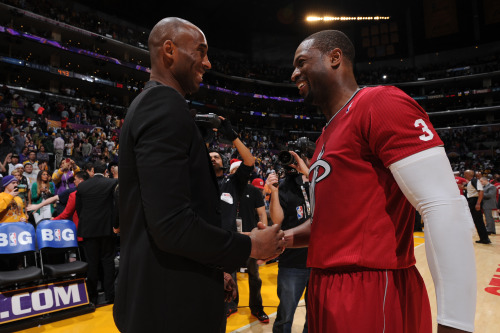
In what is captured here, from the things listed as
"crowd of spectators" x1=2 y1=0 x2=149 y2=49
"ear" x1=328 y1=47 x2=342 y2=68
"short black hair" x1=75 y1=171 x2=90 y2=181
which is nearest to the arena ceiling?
"crowd of spectators" x1=2 y1=0 x2=149 y2=49

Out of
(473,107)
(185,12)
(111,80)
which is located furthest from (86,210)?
(473,107)

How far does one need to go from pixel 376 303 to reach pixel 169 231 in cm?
73

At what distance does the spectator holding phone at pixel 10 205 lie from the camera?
188 inches

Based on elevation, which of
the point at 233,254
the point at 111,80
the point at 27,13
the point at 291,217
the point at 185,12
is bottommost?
the point at 291,217

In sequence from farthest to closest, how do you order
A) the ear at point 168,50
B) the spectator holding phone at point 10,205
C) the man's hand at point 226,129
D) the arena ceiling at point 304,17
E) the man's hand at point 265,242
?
the arena ceiling at point 304,17 → the spectator holding phone at point 10,205 → the man's hand at point 226,129 → the ear at point 168,50 → the man's hand at point 265,242

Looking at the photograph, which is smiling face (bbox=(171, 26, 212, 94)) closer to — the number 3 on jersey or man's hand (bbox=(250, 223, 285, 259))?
man's hand (bbox=(250, 223, 285, 259))

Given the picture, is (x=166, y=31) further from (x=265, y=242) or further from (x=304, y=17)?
(x=304, y=17)

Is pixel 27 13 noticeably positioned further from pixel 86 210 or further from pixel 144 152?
pixel 144 152

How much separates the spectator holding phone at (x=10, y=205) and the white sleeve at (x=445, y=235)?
5514 millimetres

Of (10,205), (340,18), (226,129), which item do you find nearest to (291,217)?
(226,129)

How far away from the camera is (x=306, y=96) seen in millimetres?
1522

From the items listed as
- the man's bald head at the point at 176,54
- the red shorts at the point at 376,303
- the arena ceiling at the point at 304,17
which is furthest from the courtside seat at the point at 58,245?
the arena ceiling at the point at 304,17

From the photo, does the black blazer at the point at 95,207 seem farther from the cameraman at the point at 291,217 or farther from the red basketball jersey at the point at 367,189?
the red basketball jersey at the point at 367,189

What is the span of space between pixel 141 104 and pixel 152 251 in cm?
50
